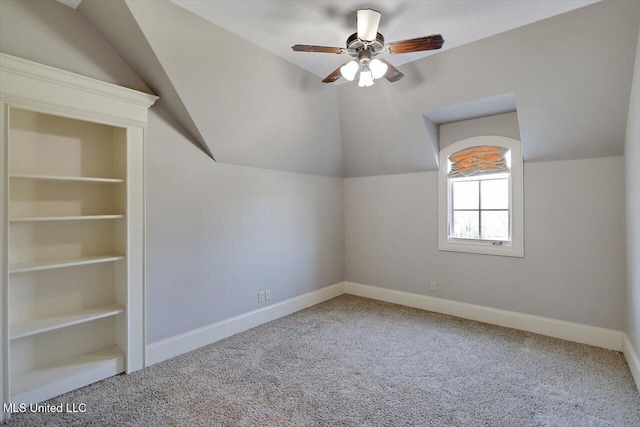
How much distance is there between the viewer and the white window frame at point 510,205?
3.52 meters

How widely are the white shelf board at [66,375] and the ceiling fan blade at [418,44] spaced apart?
323 cm

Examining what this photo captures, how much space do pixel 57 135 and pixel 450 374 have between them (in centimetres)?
364

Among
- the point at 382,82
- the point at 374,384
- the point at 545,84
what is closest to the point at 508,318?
the point at 374,384

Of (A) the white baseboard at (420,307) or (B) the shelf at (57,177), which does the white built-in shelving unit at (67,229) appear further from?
(A) the white baseboard at (420,307)

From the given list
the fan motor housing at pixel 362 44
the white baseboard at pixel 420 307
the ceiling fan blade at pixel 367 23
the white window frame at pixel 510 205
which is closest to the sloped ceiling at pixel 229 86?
the fan motor housing at pixel 362 44

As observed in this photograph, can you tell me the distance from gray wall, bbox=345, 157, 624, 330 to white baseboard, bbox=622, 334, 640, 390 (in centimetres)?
20

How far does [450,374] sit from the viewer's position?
2.59m

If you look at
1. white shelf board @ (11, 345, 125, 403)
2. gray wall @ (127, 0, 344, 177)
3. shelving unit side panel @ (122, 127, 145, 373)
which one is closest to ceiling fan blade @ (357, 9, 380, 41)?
gray wall @ (127, 0, 344, 177)

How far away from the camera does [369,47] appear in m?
2.37

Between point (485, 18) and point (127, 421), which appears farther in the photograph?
point (485, 18)

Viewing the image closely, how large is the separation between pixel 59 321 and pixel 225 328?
1.45 meters

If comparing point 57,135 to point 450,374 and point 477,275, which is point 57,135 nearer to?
point 450,374

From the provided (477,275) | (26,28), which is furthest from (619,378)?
(26,28)

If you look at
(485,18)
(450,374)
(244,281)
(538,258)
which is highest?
(485,18)
